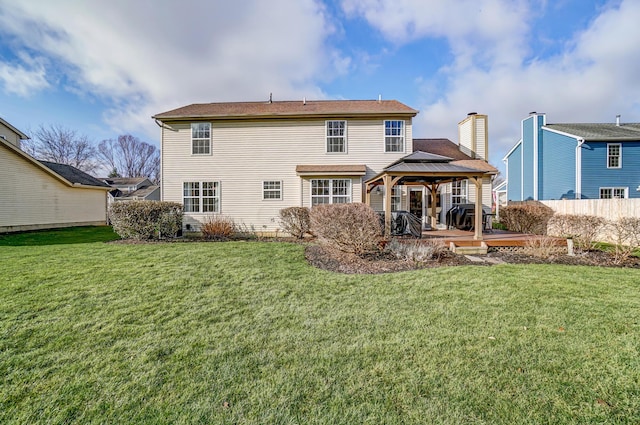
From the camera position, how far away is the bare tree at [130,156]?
53.0m

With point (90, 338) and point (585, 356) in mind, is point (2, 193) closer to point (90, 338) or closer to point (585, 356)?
point (90, 338)

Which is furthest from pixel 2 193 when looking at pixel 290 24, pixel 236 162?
pixel 290 24

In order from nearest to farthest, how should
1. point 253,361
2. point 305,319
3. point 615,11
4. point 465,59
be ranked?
1. point 253,361
2. point 305,319
3. point 615,11
4. point 465,59

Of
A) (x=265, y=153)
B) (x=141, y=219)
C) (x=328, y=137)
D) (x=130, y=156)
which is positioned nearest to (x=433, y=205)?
(x=328, y=137)

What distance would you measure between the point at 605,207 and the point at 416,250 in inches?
368

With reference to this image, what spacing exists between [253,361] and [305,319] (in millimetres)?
1046

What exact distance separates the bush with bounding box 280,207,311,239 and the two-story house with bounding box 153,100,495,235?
138 centimetres

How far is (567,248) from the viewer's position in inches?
312

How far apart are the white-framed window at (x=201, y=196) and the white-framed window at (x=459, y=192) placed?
1172cm

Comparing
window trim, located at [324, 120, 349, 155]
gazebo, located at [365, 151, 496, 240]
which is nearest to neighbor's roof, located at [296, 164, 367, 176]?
window trim, located at [324, 120, 349, 155]

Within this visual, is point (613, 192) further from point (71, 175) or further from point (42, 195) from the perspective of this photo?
point (71, 175)

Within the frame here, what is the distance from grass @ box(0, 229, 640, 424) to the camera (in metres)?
2.10

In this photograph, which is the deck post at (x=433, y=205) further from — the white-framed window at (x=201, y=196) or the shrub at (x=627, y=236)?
the white-framed window at (x=201, y=196)

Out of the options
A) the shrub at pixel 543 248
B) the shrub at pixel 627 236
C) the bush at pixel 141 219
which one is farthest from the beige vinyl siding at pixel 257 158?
the shrub at pixel 627 236
